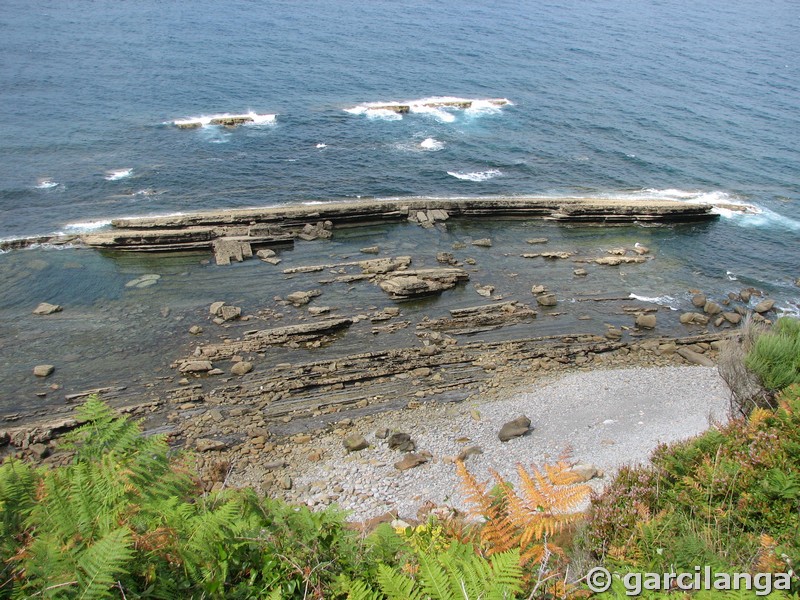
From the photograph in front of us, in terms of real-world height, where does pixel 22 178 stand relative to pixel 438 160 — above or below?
below

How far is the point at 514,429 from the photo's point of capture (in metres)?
24.9

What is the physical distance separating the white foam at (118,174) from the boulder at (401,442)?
38.2m

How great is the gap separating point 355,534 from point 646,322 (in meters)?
30.8

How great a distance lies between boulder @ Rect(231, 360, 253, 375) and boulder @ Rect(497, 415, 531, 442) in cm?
1364

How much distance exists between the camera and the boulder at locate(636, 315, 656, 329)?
34.7 meters

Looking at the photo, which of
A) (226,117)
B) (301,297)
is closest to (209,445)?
(301,297)

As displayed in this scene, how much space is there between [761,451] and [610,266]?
→ 30.9 metres

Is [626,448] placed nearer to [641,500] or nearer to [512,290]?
[641,500]

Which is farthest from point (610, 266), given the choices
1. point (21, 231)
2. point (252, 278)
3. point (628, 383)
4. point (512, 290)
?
point (21, 231)

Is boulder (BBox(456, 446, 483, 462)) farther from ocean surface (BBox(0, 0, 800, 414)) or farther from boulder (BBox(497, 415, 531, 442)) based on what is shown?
ocean surface (BBox(0, 0, 800, 414))

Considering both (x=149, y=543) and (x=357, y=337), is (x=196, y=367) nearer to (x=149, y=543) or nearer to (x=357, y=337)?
(x=357, y=337)

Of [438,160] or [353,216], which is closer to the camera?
[353,216]

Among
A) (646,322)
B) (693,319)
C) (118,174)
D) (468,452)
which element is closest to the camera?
(468,452)

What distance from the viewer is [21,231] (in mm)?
40844
